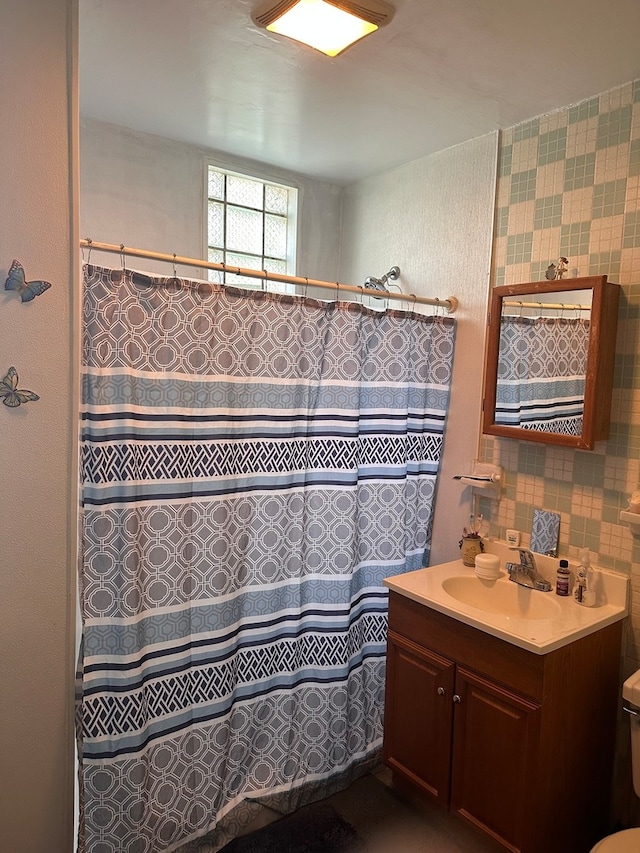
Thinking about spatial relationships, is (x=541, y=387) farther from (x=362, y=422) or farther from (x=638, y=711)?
(x=638, y=711)

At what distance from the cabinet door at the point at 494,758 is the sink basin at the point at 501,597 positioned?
0.32 m

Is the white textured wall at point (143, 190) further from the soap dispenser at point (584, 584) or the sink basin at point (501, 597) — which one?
the soap dispenser at point (584, 584)

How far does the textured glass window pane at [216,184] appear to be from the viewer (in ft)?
9.16

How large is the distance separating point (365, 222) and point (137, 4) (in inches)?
62.2

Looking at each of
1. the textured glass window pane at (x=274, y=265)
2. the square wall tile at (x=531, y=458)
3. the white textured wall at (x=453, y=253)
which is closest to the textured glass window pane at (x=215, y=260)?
the textured glass window pane at (x=274, y=265)

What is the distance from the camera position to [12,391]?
1.55 metres

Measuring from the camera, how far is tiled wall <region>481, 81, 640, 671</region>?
196 centimetres

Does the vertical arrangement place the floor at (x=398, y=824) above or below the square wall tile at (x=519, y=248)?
below

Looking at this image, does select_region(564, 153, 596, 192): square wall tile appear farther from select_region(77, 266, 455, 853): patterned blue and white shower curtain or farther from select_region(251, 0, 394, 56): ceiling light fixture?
select_region(251, 0, 394, 56): ceiling light fixture

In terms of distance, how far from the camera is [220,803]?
6.97 ft

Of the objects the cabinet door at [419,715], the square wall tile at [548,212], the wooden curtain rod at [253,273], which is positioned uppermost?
the square wall tile at [548,212]

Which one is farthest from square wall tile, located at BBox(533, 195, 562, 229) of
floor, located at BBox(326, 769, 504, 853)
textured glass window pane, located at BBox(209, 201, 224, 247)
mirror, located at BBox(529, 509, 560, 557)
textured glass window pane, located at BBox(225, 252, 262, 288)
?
floor, located at BBox(326, 769, 504, 853)

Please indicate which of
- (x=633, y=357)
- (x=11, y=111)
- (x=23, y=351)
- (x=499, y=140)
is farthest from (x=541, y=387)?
(x=11, y=111)

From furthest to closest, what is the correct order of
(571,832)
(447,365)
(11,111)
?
1. (447,365)
2. (571,832)
3. (11,111)
